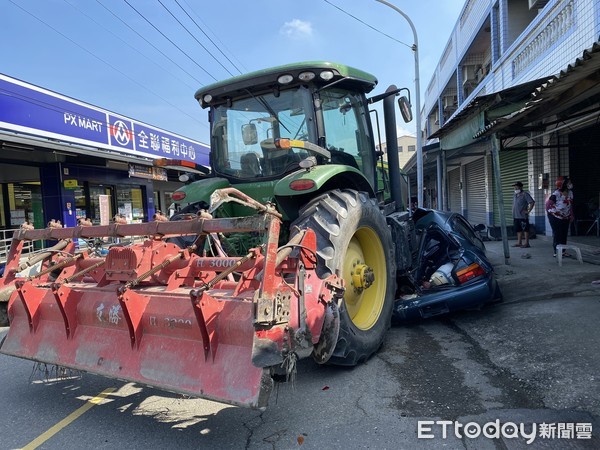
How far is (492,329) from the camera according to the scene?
4.80 metres

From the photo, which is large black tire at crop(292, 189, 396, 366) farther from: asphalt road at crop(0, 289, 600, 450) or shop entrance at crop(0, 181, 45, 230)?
shop entrance at crop(0, 181, 45, 230)

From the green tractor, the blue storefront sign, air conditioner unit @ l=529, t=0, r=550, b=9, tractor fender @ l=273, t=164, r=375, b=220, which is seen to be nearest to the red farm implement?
the green tractor

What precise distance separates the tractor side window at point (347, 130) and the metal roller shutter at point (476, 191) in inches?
499

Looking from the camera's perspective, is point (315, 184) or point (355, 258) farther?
point (355, 258)

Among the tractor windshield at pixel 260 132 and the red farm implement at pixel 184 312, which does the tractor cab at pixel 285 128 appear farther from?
the red farm implement at pixel 184 312

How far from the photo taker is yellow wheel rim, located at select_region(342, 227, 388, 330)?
4.06 meters

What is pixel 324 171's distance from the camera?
391 cm

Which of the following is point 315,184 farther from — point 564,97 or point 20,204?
point 20,204

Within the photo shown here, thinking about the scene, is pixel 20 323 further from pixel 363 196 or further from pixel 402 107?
pixel 402 107

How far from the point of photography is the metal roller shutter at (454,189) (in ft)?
74.1

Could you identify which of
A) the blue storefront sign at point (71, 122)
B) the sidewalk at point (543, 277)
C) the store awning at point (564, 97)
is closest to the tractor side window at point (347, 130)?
the store awning at point (564, 97)

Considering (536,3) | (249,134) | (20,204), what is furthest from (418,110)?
(20,204)

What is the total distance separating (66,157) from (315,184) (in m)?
Result: 10.5

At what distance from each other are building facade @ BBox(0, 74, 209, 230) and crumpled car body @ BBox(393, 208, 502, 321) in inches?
241
